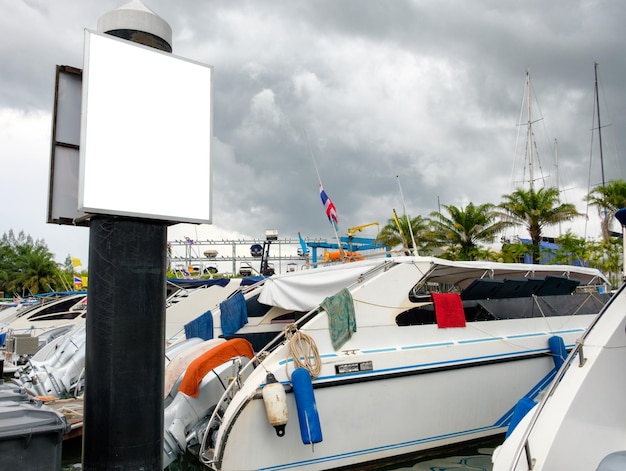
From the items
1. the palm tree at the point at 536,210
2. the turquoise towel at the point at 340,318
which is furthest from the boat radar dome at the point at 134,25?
the palm tree at the point at 536,210

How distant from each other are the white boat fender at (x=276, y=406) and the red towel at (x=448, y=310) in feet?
8.61

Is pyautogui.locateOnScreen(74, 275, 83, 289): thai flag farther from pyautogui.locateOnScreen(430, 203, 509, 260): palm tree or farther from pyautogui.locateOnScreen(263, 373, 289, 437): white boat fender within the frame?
pyautogui.locateOnScreen(263, 373, 289, 437): white boat fender

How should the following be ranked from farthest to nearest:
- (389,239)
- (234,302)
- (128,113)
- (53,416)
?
(389,239) → (234,302) → (53,416) → (128,113)

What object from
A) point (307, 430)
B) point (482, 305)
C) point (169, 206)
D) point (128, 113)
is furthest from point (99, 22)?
point (482, 305)

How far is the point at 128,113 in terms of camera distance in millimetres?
3020

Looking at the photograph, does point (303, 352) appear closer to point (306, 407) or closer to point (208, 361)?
point (306, 407)

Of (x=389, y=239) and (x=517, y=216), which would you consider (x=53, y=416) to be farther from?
(x=389, y=239)

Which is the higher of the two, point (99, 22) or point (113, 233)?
point (99, 22)

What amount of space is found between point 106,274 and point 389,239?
1211 inches

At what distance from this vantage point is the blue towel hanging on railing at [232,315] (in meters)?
10.2

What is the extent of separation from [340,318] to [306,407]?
1.25m

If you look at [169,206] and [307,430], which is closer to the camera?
[169,206]

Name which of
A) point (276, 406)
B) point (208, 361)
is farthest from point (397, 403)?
point (208, 361)

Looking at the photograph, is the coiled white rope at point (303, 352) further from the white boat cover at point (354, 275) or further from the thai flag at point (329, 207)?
the thai flag at point (329, 207)
